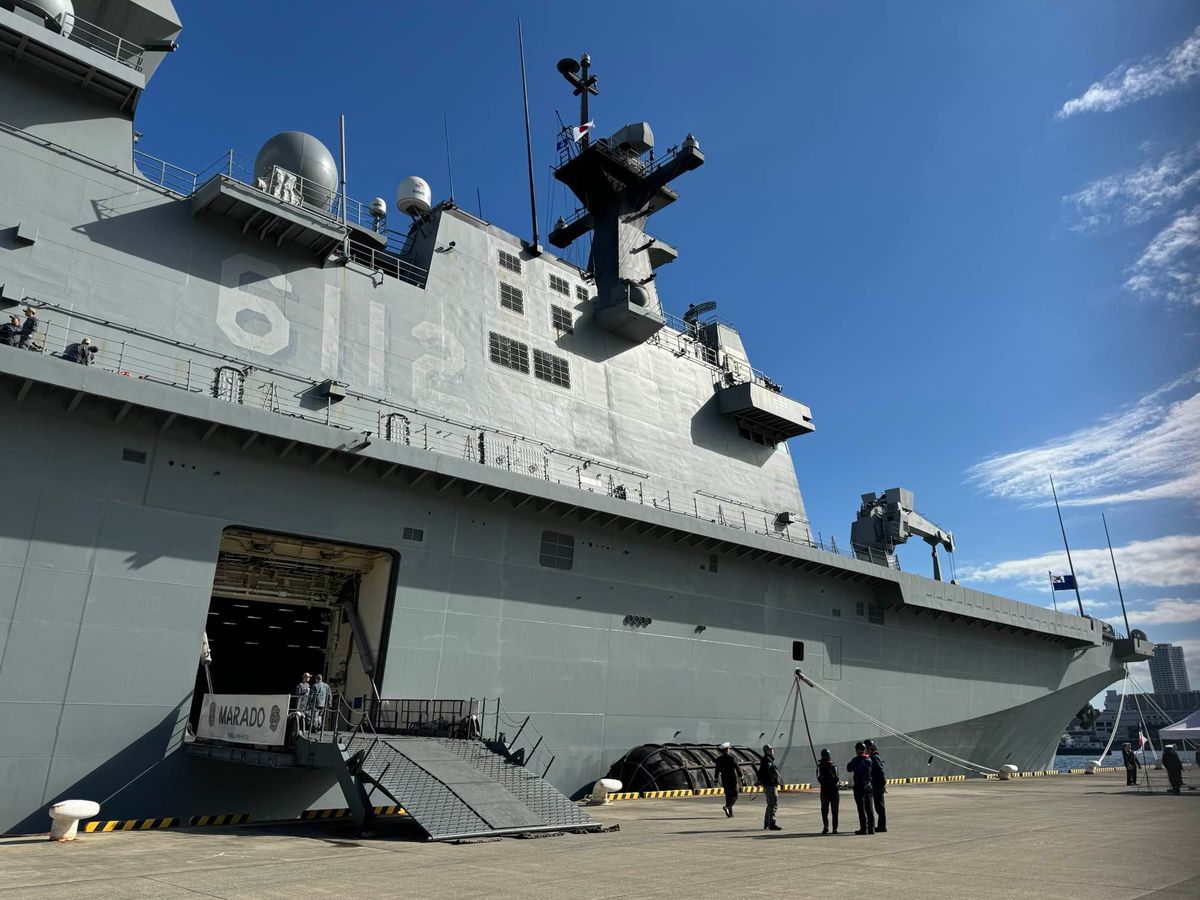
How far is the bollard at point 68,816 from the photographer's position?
9688 mm

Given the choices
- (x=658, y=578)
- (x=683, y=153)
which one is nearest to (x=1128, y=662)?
(x=658, y=578)

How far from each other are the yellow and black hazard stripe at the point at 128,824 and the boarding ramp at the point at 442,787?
219cm

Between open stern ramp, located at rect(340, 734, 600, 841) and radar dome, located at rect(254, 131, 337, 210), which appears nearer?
open stern ramp, located at rect(340, 734, 600, 841)

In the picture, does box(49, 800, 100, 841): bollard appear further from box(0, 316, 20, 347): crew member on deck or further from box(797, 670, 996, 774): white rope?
box(797, 670, 996, 774): white rope

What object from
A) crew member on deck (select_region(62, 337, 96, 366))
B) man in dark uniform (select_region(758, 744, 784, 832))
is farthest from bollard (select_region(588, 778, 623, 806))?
crew member on deck (select_region(62, 337, 96, 366))

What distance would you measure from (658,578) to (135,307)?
11240mm

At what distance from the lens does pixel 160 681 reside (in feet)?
38.7

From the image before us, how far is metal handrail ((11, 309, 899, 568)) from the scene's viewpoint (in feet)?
42.1

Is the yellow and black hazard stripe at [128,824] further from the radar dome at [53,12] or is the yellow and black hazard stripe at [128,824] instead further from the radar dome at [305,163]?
the radar dome at [53,12]

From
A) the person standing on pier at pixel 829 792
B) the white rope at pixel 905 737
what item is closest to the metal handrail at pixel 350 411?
the white rope at pixel 905 737

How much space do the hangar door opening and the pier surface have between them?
3.89 meters

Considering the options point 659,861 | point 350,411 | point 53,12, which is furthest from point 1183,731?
point 53,12

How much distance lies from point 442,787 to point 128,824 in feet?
14.1

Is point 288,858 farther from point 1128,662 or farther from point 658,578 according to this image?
point 1128,662
